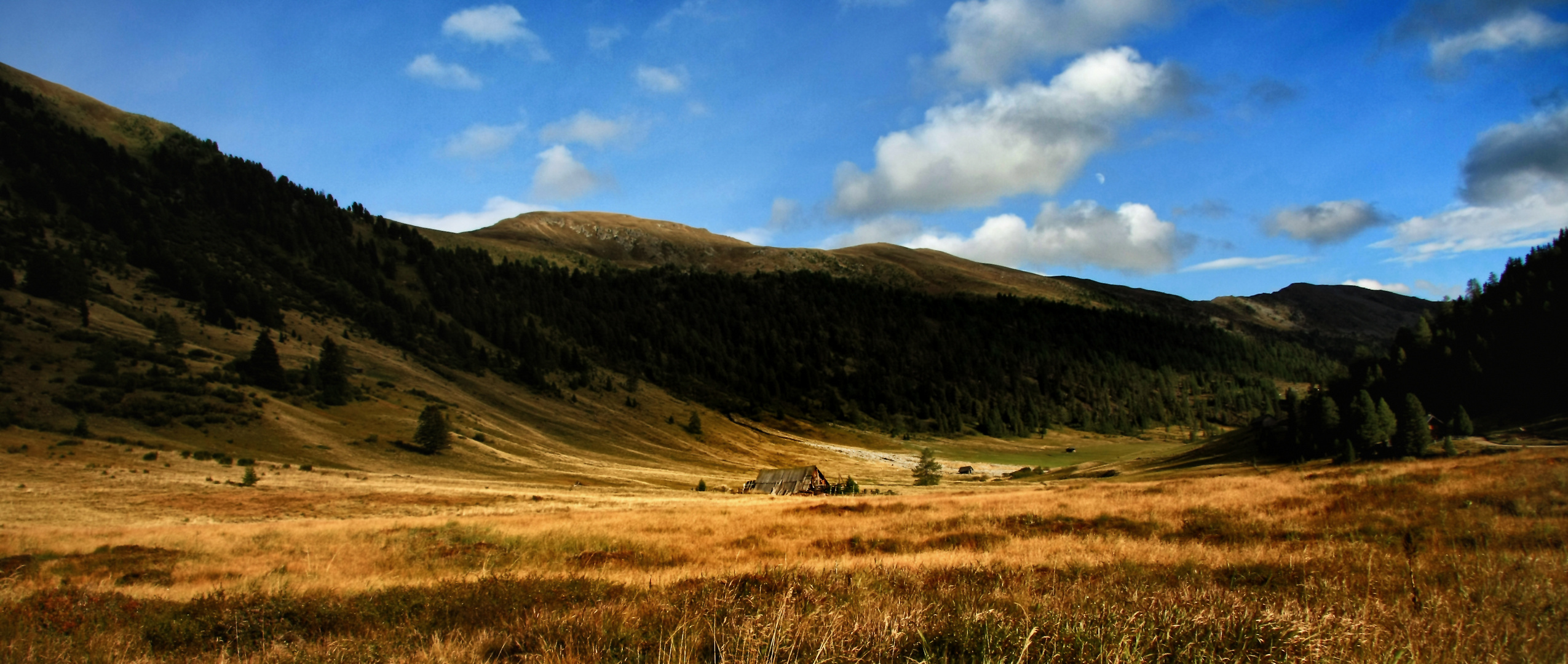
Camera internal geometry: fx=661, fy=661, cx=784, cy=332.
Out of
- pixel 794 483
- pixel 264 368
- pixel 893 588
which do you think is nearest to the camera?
pixel 893 588

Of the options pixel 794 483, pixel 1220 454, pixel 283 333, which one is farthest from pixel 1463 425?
pixel 283 333

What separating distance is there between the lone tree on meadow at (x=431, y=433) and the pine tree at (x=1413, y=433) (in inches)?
4001

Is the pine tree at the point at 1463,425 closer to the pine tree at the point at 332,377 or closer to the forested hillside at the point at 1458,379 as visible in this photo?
the forested hillside at the point at 1458,379

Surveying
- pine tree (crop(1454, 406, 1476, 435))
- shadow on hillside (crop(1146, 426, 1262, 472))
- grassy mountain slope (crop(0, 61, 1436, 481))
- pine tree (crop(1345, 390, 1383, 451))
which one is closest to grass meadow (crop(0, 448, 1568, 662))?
pine tree (crop(1345, 390, 1383, 451))

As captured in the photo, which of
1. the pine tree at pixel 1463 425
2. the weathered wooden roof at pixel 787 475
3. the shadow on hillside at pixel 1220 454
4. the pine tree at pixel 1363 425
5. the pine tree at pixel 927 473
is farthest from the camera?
the shadow on hillside at pixel 1220 454

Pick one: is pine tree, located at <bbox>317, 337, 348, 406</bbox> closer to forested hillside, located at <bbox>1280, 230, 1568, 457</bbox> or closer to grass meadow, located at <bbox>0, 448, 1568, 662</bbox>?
grass meadow, located at <bbox>0, 448, 1568, 662</bbox>

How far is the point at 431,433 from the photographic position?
3063 inches

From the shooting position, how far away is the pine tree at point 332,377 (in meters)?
87.0

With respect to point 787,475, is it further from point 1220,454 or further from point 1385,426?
point 1220,454

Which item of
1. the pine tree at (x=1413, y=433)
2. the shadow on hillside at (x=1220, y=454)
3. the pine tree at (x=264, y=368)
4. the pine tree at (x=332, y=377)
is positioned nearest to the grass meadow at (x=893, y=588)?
the pine tree at (x=1413, y=433)

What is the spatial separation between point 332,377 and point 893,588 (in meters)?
104

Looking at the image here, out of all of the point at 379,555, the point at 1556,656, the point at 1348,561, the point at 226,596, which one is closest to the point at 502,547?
the point at 379,555

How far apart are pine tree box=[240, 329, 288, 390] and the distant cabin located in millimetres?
62539

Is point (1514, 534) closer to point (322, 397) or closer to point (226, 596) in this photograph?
point (226, 596)
